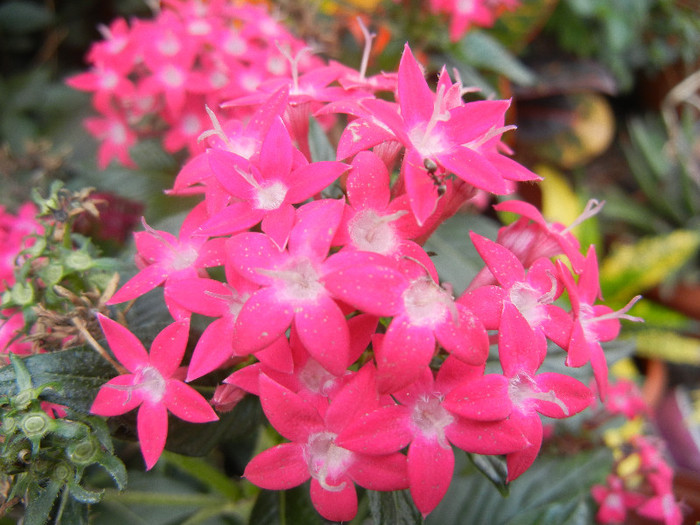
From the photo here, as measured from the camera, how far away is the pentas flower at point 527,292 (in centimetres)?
40

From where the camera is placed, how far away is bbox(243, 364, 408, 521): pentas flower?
36 cm

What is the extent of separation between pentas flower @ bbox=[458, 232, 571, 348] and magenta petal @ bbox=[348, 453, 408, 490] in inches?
5.1

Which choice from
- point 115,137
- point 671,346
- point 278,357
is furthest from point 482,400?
point 671,346

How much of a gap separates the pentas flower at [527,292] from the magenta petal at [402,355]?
6cm

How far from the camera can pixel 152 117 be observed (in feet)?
2.90

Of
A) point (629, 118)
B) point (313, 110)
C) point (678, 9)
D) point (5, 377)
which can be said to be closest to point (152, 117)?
point (313, 110)

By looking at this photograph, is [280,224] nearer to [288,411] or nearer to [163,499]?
[288,411]

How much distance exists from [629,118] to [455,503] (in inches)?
68.7

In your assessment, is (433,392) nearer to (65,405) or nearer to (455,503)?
(65,405)

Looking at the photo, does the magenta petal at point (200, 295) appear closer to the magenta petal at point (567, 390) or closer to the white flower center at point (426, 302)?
the white flower center at point (426, 302)

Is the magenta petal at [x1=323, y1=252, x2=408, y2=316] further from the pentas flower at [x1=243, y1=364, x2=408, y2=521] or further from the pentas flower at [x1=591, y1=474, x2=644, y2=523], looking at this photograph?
the pentas flower at [x1=591, y1=474, x2=644, y2=523]

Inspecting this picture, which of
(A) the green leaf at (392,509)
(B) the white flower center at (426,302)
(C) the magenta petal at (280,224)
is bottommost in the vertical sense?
(A) the green leaf at (392,509)

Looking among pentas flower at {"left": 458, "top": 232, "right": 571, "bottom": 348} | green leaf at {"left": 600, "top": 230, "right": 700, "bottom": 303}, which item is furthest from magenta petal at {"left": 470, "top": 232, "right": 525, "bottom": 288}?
green leaf at {"left": 600, "top": 230, "right": 700, "bottom": 303}

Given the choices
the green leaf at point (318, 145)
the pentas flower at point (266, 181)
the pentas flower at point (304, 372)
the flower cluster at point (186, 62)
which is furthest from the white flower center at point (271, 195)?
the flower cluster at point (186, 62)
